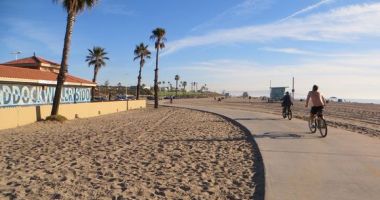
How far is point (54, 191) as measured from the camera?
686 cm

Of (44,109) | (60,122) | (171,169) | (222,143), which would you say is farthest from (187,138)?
(44,109)

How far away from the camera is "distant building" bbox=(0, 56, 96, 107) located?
83.1 ft

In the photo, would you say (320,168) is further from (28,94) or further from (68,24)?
(28,94)

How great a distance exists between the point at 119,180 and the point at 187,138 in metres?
7.11

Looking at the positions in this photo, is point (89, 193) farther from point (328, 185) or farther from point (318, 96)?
point (318, 96)

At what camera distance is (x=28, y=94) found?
92.6 feet

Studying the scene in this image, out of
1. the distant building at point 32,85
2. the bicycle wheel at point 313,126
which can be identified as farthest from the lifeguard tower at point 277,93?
the bicycle wheel at point 313,126

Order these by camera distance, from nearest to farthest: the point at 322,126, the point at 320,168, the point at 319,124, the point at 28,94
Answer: the point at 320,168 < the point at 322,126 < the point at 319,124 < the point at 28,94

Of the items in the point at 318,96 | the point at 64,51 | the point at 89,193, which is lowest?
the point at 89,193

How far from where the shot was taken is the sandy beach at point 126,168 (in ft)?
22.6

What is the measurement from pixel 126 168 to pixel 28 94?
21.5 meters

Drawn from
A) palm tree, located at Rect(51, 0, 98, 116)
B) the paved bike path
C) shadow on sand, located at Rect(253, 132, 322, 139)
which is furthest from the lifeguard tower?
the paved bike path

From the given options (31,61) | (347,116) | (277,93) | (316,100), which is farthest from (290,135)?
(277,93)

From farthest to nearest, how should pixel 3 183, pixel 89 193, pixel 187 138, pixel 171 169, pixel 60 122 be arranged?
1. pixel 60 122
2. pixel 187 138
3. pixel 171 169
4. pixel 3 183
5. pixel 89 193
